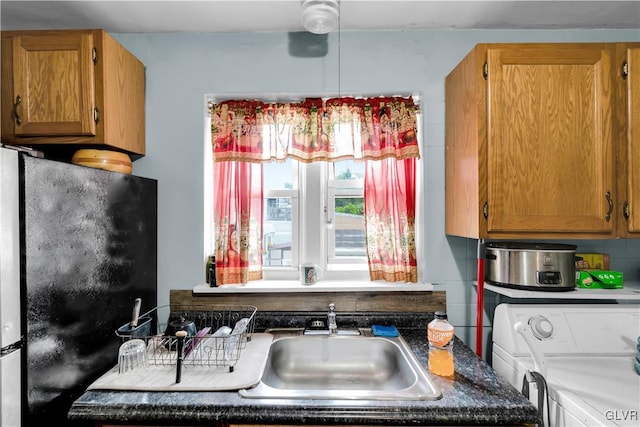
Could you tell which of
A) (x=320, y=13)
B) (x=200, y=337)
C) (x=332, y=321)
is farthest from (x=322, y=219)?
(x=320, y=13)

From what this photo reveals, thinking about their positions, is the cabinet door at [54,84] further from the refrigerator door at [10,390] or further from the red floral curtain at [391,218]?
the red floral curtain at [391,218]

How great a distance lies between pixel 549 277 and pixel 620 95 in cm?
79

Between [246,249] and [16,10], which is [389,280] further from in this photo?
[16,10]

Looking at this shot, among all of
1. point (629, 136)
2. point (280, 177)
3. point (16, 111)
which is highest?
point (16, 111)

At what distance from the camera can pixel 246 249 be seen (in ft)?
6.17

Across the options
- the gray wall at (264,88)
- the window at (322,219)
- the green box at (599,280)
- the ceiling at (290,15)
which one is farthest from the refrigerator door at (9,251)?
the green box at (599,280)

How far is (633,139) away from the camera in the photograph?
145 centimetres

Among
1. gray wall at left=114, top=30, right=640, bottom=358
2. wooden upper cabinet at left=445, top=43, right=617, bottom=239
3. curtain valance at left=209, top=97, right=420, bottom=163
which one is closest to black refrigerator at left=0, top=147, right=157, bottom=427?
gray wall at left=114, top=30, right=640, bottom=358

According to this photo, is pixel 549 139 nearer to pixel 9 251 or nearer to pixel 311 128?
pixel 311 128

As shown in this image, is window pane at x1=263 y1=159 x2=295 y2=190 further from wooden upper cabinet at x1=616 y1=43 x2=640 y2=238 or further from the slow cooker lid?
wooden upper cabinet at x1=616 y1=43 x2=640 y2=238

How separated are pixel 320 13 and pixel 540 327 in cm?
161

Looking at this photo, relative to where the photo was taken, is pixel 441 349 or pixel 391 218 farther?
A: pixel 391 218

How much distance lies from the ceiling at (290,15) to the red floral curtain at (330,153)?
14.9 inches

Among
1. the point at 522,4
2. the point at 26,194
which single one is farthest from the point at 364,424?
the point at 522,4
